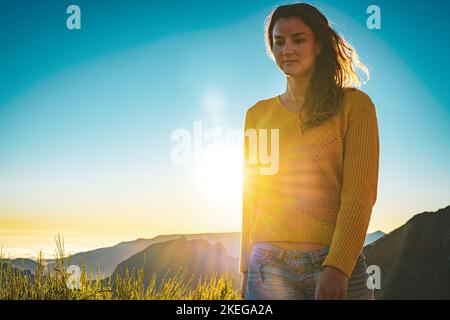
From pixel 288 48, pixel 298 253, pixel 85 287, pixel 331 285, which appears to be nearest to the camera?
pixel 331 285

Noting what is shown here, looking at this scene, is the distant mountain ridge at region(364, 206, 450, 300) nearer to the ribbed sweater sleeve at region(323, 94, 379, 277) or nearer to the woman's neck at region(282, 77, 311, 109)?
the woman's neck at region(282, 77, 311, 109)

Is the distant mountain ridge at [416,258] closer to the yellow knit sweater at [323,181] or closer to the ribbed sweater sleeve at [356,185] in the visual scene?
the yellow knit sweater at [323,181]

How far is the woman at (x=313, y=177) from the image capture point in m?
2.33

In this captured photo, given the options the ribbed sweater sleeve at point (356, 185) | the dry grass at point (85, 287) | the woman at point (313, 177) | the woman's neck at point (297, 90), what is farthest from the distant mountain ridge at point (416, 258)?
the ribbed sweater sleeve at point (356, 185)

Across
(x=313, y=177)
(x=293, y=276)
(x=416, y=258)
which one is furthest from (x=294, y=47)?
(x=416, y=258)

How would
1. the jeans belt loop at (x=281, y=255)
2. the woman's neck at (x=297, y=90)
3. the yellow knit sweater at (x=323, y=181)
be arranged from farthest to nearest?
the woman's neck at (x=297, y=90) → the jeans belt loop at (x=281, y=255) → the yellow knit sweater at (x=323, y=181)

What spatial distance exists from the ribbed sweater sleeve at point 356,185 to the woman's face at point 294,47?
404 millimetres

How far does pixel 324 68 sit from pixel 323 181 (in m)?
0.71

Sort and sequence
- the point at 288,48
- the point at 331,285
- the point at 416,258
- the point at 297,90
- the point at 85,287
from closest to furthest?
the point at 331,285, the point at 288,48, the point at 297,90, the point at 85,287, the point at 416,258

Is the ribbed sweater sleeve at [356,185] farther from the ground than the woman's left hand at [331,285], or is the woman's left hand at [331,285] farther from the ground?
the ribbed sweater sleeve at [356,185]

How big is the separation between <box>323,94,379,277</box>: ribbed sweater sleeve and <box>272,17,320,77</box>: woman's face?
15.9 inches

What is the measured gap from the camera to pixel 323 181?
251cm

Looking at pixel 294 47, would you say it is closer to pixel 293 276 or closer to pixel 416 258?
pixel 293 276
